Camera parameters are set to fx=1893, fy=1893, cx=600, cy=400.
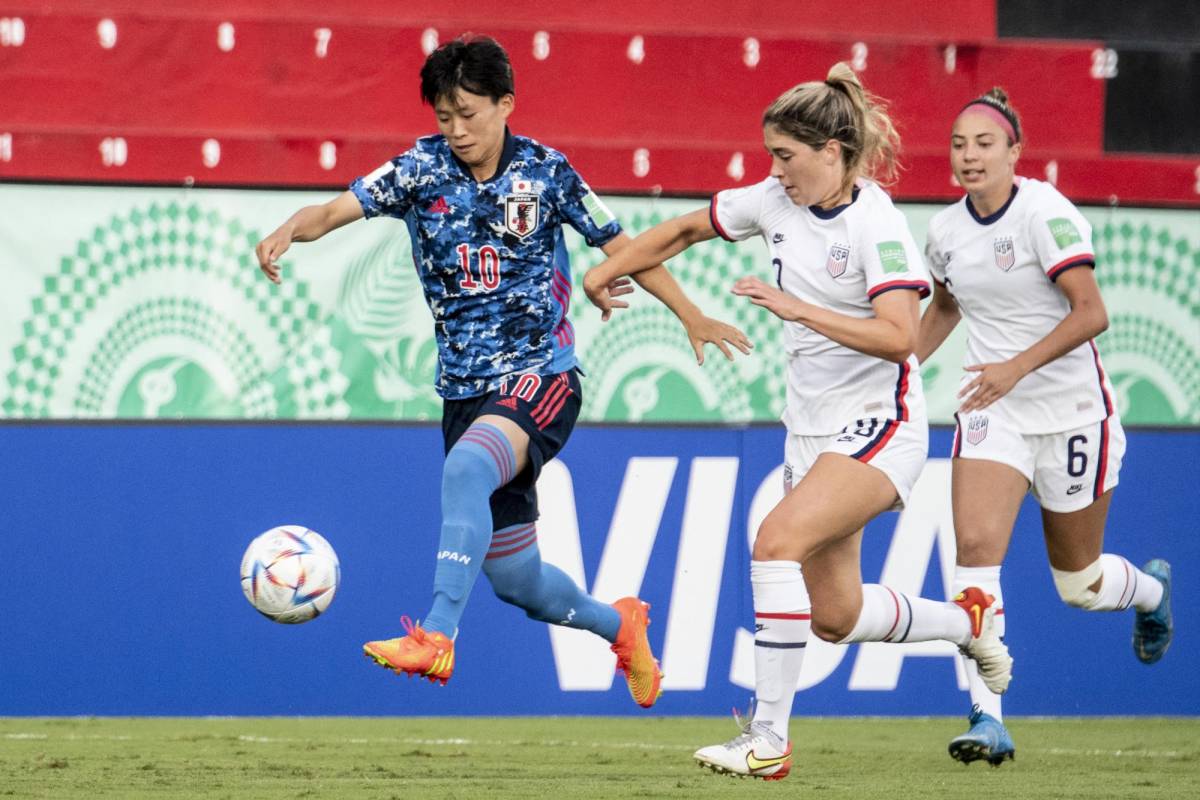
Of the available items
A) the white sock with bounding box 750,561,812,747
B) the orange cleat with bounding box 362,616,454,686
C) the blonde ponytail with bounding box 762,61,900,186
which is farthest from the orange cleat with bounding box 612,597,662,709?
the blonde ponytail with bounding box 762,61,900,186

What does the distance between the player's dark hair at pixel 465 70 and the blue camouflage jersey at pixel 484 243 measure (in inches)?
10.4

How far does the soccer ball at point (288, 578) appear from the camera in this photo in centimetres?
567

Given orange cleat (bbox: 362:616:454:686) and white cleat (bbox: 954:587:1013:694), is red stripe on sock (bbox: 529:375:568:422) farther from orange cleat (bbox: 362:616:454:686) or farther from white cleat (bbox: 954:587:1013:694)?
white cleat (bbox: 954:587:1013:694)

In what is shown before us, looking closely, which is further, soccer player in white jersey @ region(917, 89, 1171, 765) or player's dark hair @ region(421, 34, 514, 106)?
soccer player in white jersey @ region(917, 89, 1171, 765)

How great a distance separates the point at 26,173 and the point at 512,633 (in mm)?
3128

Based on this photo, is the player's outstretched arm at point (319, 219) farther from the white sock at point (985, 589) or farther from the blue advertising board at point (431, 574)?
the blue advertising board at point (431, 574)

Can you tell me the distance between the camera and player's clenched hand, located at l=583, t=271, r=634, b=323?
18.5 ft

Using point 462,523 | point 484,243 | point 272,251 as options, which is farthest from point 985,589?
point 272,251

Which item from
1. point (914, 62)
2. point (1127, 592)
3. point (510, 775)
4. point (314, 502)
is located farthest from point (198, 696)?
point (914, 62)

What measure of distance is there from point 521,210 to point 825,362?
1.03 meters

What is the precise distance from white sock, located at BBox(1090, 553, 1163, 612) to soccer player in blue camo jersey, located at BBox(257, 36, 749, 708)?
200cm

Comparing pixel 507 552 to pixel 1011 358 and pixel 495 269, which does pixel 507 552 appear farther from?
pixel 1011 358

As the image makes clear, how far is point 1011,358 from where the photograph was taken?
20.4 ft

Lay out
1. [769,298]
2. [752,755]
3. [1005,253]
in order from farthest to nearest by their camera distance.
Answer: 1. [1005,253]
2. [752,755]
3. [769,298]
